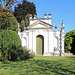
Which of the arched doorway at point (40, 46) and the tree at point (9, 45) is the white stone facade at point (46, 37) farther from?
the tree at point (9, 45)

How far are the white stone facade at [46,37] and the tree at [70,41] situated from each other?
3.86 m

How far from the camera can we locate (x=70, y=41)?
21.7m

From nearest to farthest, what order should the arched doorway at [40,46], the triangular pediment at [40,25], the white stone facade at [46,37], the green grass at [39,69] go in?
the green grass at [39,69] < the white stone facade at [46,37] < the triangular pediment at [40,25] < the arched doorway at [40,46]

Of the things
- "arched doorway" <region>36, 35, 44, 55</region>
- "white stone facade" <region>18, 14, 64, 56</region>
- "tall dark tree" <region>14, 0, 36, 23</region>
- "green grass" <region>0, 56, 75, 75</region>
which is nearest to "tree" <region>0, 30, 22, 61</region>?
"green grass" <region>0, 56, 75, 75</region>

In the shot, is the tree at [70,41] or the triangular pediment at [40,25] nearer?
the triangular pediment at [40,25]

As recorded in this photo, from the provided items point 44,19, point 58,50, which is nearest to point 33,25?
point 44,19

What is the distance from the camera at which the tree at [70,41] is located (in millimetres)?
21702

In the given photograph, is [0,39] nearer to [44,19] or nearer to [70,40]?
[44,19]

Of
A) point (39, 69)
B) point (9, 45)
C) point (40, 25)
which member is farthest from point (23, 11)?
point (39, 69)

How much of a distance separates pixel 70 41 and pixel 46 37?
5.57m

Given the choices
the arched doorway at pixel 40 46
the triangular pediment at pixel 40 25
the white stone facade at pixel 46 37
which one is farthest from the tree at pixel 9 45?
the triangular pediment at pixel 40 25

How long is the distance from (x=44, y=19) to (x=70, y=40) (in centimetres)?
658

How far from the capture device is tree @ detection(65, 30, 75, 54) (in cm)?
2170

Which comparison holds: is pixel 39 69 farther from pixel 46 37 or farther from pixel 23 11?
pixel 23 11
